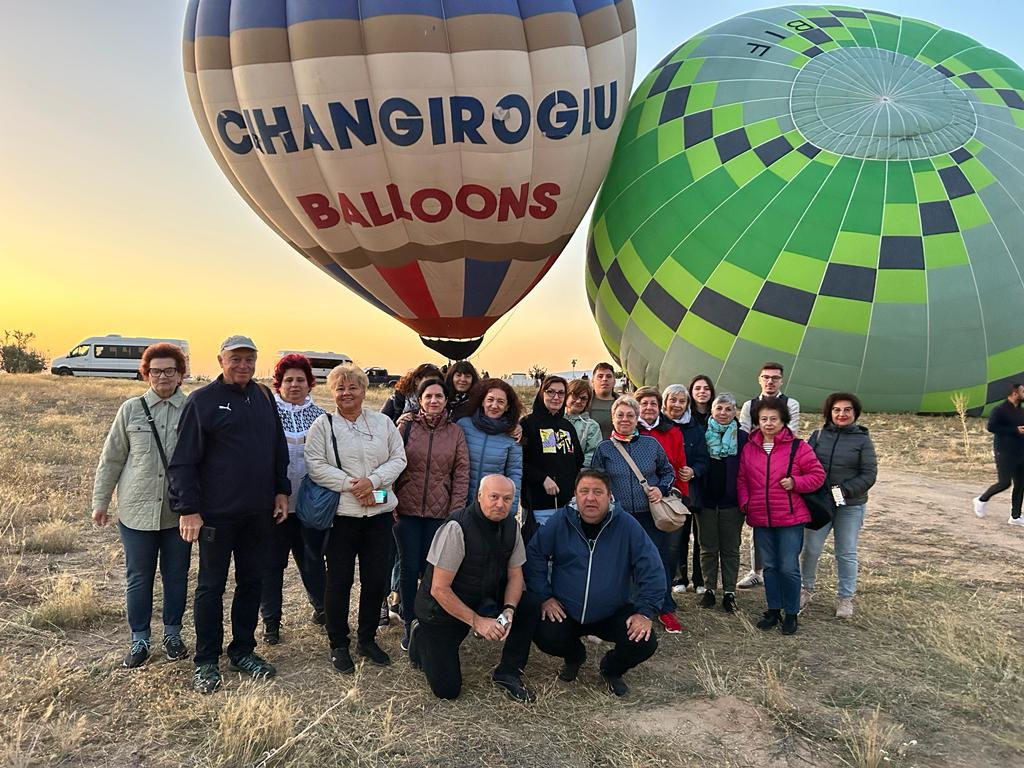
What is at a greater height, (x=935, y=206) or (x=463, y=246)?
(x=935, y=206)

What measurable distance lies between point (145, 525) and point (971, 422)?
12.5m

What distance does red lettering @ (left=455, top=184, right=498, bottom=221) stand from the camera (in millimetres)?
9195

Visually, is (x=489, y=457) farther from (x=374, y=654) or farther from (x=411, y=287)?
(x=411, y=287)

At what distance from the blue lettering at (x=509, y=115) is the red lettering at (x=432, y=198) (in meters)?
1.02

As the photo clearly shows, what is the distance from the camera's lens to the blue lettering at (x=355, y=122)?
28.1ft

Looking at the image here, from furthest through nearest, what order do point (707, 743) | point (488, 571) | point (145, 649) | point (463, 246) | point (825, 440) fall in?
point (463, 246) → point (825, 440) → point (145, 649) → point (488, 571) → point (707, 743)

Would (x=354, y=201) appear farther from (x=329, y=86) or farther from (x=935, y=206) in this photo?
(x=935, y=206)

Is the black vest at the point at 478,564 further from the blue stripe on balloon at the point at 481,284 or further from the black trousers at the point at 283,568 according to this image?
the blue stripe on balloon at the point at 481,284

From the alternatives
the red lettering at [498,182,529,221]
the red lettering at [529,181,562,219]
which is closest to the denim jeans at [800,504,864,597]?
the red lettering at [498,182,529,221]

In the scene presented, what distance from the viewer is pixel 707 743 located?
3.23 metres

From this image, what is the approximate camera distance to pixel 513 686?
3.64 metres

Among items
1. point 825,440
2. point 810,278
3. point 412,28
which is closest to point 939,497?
point 810,278

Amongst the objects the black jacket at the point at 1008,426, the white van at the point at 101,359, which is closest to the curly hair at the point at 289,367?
the black jacket at the point at 1008,426

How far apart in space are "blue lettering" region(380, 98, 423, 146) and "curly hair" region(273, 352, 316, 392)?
5003mm
